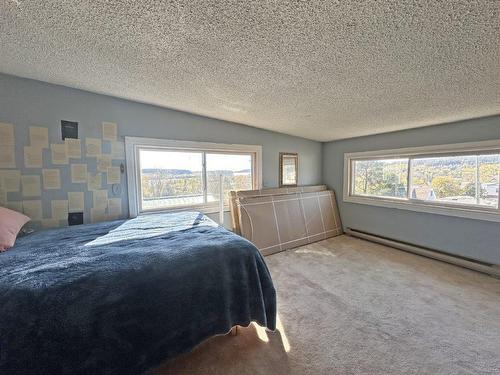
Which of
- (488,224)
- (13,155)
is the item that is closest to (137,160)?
(13,155)

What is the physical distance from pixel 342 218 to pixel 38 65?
4685 millimetres

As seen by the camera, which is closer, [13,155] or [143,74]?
[143,74]

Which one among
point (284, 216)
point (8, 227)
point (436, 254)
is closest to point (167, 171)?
point (8, 227)

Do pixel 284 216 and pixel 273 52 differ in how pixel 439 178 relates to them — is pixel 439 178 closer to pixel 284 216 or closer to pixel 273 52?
pixel 284 216

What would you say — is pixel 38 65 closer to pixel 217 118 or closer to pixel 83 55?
pixel 83 55

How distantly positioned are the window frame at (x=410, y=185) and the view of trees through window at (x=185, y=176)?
2048mm

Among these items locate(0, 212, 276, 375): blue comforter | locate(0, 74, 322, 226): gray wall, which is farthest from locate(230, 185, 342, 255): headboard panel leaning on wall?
locate(0, 212, 276, 375): blue comforter

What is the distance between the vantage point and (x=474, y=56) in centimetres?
138

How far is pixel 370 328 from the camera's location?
170cm

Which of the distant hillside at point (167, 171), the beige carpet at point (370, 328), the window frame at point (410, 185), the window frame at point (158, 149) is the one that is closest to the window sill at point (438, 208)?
the window frame at point (410, 185)

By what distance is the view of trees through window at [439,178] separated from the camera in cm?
257

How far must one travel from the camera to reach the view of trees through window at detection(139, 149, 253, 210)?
286 centimetres

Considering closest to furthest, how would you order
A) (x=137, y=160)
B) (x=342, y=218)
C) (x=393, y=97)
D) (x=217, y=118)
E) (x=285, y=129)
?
1. (x=393, y=97)
2. (x=137, y=160)
3. (x=217, y=118)
4. (x=285, y=129)
5. (x=342, y=218)

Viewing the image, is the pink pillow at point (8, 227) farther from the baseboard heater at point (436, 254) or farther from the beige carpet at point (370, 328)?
the baseboard heater at point (436, 254)
